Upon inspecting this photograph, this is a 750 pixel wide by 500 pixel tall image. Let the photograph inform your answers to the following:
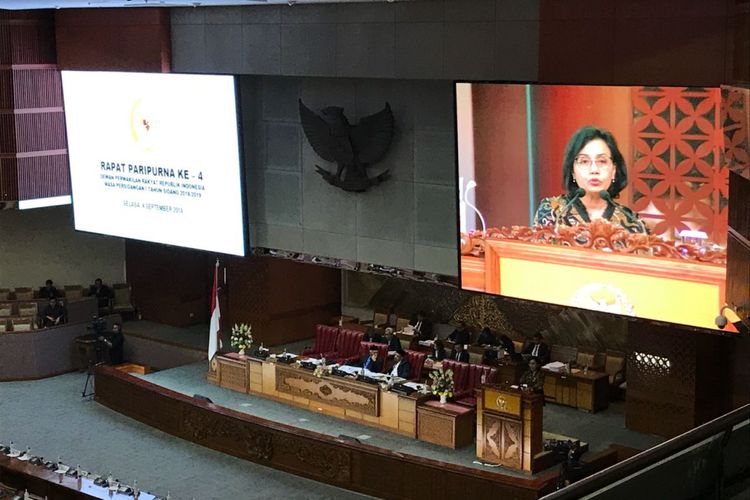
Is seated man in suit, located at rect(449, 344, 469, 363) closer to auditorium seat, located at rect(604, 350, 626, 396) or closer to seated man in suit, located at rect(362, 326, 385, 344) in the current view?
seated man in suit, located at rect(362, 326, 385, 344)

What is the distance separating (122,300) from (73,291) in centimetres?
90

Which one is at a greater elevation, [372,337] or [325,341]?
[372,337]

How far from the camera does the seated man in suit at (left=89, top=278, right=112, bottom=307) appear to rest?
816 inches

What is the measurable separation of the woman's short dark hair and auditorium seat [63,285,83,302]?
38.2 ft

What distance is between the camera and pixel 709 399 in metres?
14.2

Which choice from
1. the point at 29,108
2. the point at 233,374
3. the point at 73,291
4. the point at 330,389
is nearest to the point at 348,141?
the point at 330,389

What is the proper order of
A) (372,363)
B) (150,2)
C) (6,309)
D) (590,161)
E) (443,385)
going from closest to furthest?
1. (590,161)
2. (150,2)
3. (443,385)
4. (372,363)
5. (6,309)

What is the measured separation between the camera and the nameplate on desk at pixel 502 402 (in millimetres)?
12969

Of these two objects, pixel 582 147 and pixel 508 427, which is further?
pixel 508 427

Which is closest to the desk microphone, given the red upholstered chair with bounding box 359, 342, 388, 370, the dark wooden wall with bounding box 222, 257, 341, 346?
the red upholstered chair with bounding box 359, 342, 388, 370

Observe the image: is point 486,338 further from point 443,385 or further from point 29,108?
point 29,108

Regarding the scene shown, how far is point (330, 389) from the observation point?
15422mm

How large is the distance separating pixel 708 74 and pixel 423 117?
4005mm

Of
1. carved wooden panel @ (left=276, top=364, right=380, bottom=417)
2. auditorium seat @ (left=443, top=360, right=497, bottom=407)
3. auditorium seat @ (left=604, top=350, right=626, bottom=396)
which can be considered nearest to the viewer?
auditorium seat @ (left=443, top=360, right=497, bottom=407)
